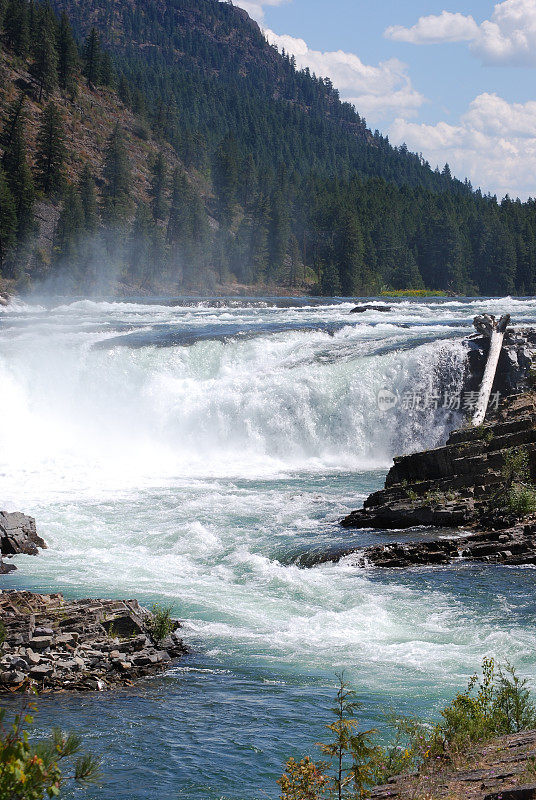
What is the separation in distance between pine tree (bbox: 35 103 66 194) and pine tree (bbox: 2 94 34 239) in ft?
6.66

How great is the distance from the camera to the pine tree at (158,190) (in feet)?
317

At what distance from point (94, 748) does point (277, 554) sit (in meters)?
8.44

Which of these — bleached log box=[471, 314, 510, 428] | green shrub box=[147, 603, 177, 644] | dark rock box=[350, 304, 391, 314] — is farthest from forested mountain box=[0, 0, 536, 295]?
green shrub box=[147, 603, 177, 644]

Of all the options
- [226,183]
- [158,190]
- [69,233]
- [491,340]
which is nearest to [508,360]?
[491,340]

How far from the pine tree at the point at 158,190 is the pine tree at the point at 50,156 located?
14.3 meters

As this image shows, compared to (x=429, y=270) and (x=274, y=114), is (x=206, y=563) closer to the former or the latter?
(x=429, y=270)

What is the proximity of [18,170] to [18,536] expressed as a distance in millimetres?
64511

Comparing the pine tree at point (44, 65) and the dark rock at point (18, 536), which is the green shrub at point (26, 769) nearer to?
the dark rock at point (18, 536)

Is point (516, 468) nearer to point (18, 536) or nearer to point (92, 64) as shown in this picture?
point (18, 536)

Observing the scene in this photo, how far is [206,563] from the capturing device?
55.1 feet

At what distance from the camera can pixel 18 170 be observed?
75.2 meters

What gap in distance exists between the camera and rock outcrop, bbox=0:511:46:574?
16766 mm

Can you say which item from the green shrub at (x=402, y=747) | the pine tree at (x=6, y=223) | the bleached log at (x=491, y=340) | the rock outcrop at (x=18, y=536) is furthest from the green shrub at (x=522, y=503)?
the pine tree at (x=6, y=223)

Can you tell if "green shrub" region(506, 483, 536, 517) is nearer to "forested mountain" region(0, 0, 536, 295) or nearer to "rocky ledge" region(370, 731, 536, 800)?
"rocky ledge" region(370, 731, 536, 800)
